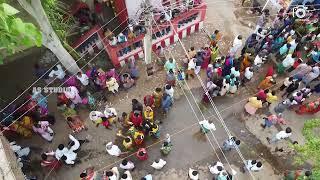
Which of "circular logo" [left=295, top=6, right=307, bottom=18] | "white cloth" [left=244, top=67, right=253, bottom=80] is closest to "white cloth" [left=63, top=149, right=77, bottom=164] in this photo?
"white cloth" [left=244, top=67, right=253, bottom=80]

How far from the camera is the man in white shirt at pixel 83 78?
11.8 metres

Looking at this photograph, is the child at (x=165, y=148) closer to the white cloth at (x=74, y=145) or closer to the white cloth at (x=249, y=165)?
the white cloth at (x=249, y=165)

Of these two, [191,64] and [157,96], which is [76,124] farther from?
[191,64]

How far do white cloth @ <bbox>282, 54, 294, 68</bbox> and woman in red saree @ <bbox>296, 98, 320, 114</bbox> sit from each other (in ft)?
4.54

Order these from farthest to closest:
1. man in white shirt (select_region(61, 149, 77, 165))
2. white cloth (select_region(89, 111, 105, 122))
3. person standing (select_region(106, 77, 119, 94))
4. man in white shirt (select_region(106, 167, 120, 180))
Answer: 1. person standing (select_region(106, 77, 119, 94))
2. white cloth (select_region(89, 111, 105, 122))
3. man in white shirt (select_region(61, 149, 77, 165))
4. man in white shirt (select_region(106, 167, 120, 180))

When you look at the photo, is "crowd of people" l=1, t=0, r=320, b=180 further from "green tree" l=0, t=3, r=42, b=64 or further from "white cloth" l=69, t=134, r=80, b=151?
"green tree" l=0, t=3, r=42, b=64

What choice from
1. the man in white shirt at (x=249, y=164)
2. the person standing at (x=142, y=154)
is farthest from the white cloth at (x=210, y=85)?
the person standing at (x=142, y=154)

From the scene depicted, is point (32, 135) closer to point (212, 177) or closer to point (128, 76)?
point (128, 76)

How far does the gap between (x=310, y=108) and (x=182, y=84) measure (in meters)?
4.15

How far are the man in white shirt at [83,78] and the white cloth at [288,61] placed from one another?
20.8 feet

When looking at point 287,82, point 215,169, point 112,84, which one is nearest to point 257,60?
point 287,82

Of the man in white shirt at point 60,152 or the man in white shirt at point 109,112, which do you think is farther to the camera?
the man in white shirt at point 109,112

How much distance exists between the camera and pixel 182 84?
13.0m

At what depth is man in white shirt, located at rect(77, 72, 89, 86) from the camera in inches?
466
